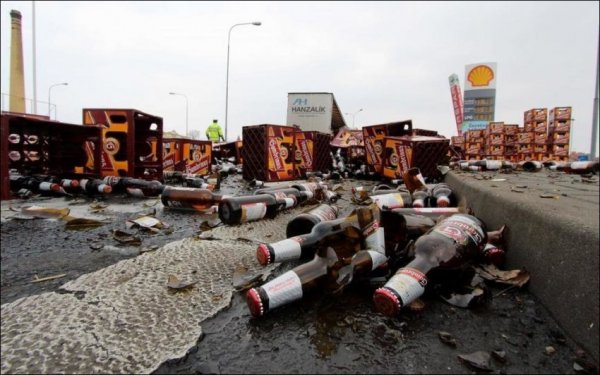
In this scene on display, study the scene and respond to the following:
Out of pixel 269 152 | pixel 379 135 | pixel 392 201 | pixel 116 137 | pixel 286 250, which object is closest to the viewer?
pixel 286 250

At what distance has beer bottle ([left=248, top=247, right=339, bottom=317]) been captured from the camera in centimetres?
128

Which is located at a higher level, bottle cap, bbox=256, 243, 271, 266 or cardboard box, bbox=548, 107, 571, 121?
cardboard box, bbox=548, 107, 571, 121

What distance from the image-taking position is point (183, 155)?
783 cm

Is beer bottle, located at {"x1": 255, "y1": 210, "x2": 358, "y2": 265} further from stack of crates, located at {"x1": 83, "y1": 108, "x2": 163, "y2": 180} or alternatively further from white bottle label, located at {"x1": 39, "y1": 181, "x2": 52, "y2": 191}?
stack of crates, located at {"x1": 83, "y1": 108, "x2": 163, "y2": 180}

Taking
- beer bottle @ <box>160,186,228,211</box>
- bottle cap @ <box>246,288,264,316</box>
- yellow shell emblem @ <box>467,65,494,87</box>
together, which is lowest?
bottle cap @ <box>246,288,264,316</box>

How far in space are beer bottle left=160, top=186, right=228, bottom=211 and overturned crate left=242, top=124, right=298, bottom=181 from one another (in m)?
3.76

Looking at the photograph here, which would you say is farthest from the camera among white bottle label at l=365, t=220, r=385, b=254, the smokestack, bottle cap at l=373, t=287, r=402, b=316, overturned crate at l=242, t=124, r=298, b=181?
the smokestack

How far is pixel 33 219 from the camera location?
272cm

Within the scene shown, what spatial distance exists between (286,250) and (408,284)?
0.65 m

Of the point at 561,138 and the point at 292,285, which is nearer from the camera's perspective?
the point at 292,285

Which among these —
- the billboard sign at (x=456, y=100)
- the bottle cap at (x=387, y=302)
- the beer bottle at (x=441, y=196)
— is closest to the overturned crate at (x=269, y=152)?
the beer bottle at (x=441, y=196)

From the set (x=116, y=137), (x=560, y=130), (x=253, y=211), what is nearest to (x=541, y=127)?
(x=560, y=130)

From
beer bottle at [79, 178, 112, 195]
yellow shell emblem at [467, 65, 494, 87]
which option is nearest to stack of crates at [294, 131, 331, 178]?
beer bottle at [79, 178, 112, 195]

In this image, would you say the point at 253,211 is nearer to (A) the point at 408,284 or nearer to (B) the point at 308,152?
(A) the point at 408,284
